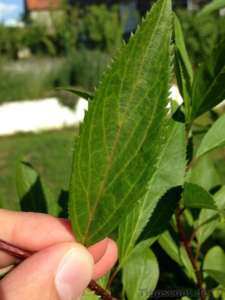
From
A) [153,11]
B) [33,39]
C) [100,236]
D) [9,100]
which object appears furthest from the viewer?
[33,39]

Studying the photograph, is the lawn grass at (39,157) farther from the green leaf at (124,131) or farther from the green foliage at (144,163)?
the green leaf at (124,131)

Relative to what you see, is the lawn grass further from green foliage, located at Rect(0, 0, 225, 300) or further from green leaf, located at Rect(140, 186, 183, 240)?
green leaf, located at Rect(140, 186, 183, 240)

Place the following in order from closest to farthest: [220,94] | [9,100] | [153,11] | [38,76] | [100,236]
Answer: [153,11]
[100,236]
[220,94]
[9,100]
[38,76]

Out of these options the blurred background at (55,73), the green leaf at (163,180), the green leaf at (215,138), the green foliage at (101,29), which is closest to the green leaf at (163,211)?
the green leaf at (163,180)

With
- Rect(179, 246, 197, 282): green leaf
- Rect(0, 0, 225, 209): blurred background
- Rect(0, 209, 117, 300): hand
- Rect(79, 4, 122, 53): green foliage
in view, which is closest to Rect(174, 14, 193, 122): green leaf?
Rect(0, 209, 117, 300): hand

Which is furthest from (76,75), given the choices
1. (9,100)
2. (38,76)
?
(9,100)

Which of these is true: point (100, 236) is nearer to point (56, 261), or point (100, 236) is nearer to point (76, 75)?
point (56, 261)
